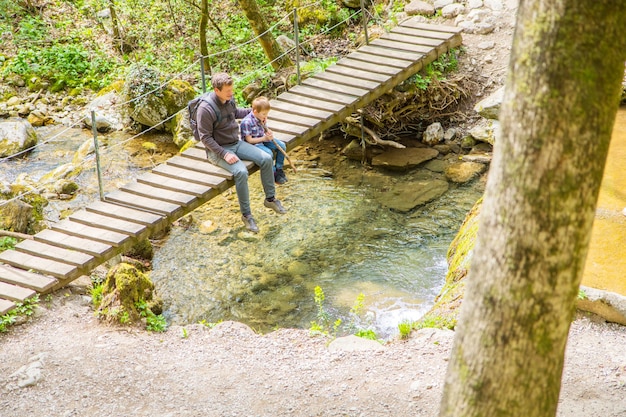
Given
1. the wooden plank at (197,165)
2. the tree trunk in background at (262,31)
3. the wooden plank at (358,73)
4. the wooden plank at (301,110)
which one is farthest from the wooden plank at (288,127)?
the tree trunk in background at (262,31)

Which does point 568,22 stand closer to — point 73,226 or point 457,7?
point 73,226

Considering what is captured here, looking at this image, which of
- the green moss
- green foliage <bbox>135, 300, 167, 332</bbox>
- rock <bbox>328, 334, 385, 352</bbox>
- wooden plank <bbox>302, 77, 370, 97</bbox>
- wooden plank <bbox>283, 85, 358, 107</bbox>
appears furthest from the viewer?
the green moss

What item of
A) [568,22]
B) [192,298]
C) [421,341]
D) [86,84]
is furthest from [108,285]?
[86,84]

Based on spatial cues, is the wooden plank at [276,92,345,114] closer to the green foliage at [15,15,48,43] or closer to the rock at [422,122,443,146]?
the rock at [422,122,443,146]

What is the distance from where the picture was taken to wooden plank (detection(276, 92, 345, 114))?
939 centimetres

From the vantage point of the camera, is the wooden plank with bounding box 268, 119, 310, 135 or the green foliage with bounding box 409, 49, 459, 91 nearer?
the wooden plank with bounding box 268, 119, 310, 135

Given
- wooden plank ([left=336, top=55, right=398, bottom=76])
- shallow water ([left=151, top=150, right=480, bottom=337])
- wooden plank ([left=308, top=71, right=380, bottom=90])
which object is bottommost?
shallow water ([left=151, top=150, right=480, bottom=337])

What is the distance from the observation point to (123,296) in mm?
6473

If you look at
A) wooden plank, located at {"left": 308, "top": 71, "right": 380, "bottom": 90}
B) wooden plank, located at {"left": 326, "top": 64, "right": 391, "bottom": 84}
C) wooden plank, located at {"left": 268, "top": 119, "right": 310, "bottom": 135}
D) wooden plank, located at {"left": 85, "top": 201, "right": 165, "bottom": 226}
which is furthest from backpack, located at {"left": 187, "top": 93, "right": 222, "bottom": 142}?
wooden plank, located at {"left": 326, "top": 64, "right": 391, "bottom": 84}

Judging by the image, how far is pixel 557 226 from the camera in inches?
115

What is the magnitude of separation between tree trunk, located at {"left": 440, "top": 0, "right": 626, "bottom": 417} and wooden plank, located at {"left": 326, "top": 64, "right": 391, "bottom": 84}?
7176mm

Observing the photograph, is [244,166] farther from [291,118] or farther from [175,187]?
[291,118]

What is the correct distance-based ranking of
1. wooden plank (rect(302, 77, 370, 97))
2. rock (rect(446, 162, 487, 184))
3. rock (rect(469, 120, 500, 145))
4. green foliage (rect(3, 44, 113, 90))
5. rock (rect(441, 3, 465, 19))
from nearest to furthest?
wooden plank (rect(302, 77, 370, 97)), rock (rect(446, 162, 487, 184)), rock (rect(469, 120, 500, 145)), rock (rect(441, 3, 465, 19)), green foliage (rect(3, 44, 113, 90))

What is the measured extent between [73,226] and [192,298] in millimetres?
1740
